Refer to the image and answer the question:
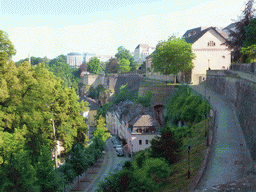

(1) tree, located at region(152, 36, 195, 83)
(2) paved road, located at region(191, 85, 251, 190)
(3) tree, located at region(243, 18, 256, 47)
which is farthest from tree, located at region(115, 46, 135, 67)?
(2) paved road, located at region(191, 85, 251, 190)

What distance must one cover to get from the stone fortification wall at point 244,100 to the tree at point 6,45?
18.5 metres

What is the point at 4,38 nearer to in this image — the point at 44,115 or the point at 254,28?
the point at 44,115

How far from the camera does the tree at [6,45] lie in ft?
73.9

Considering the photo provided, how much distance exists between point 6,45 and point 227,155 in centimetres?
1834

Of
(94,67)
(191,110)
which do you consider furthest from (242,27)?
(94,67)

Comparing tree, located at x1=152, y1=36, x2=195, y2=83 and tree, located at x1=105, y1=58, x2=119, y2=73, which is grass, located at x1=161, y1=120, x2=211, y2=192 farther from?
tree, located at x1=105, y1=58, x2=119, y2=73

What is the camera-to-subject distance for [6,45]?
22.9 meters

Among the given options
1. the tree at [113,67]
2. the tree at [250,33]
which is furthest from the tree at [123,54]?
the tree at [250,33]

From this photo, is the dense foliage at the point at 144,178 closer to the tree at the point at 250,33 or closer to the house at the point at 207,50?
the tree at the point at 250,33

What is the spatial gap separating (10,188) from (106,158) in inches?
1032

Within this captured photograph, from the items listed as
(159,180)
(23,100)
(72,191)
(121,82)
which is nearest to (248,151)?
(159,180)

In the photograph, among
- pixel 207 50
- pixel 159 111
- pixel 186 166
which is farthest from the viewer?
pixel 207 50

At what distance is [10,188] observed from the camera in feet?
55.7

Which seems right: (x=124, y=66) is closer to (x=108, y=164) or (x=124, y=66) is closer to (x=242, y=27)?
(x=108, y=164)
